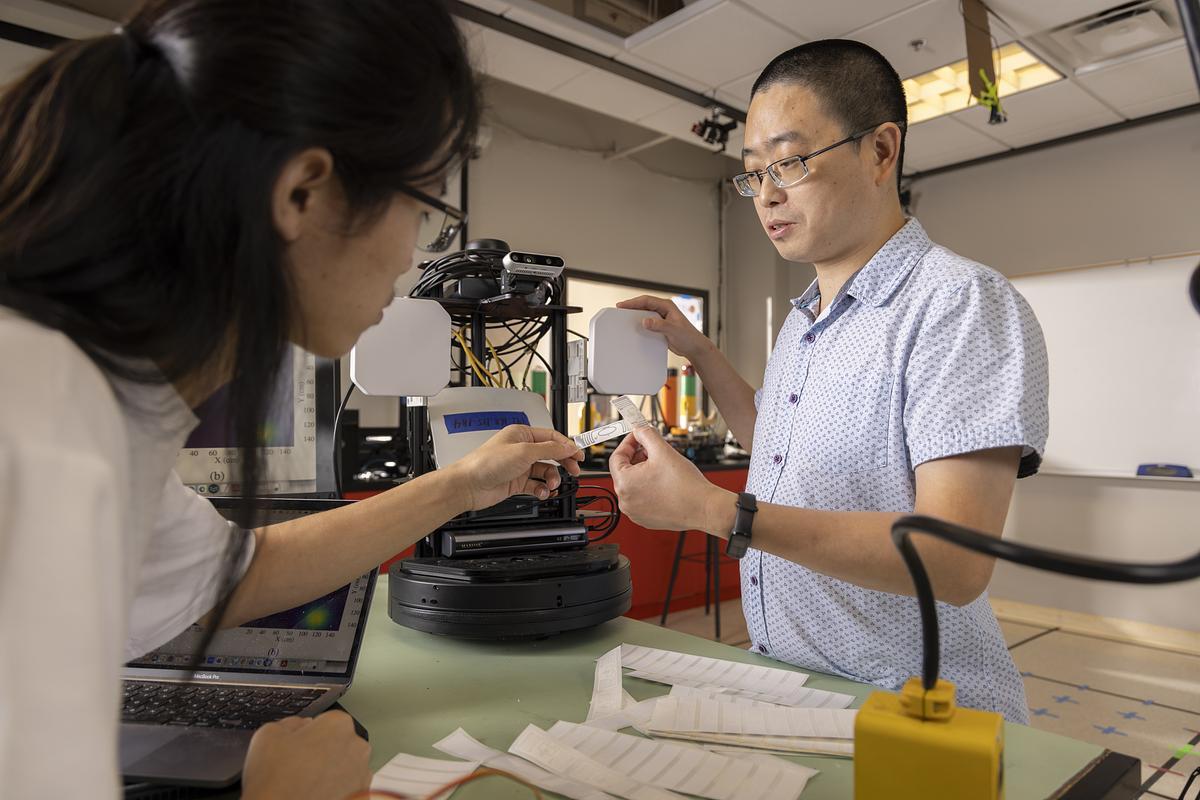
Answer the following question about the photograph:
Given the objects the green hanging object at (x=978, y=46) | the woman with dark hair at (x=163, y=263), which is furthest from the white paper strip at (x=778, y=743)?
the green hanging object at (x=978, y=46)

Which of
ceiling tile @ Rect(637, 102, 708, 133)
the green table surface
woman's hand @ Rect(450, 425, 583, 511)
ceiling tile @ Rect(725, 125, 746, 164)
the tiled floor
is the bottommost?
the tiled floor

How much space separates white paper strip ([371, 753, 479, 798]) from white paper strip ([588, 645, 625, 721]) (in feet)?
0.55

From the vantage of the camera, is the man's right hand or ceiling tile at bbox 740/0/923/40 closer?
the man's right hand

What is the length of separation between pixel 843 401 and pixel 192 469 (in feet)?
3.04

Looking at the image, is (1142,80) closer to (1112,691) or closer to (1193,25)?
(1112,691)

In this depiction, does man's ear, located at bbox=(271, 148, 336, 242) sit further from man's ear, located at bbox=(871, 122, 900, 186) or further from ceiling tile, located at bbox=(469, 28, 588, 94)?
ceiling tile, located at bbox=(469, 28, 588, 94)

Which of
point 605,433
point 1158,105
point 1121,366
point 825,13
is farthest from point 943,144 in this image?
point 605,433

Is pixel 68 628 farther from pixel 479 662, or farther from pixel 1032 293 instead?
pixel 1032 293

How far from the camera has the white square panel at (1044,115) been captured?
3.44m

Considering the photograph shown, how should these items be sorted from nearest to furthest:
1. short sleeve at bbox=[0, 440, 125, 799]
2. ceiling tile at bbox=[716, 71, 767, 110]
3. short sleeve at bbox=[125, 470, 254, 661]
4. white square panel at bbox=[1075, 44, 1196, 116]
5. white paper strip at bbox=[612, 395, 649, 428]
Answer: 1. short sleeve at bbox=[0, 440, 125, 799]
2. short sleeve at bbox=[125, 470, 254, 661]
3. white paper strip at bbox=[612, 395, 649, 428]
4. white square panel at bbox=[1075, 44, 1196, 116]
5. ceiling tile at bbox=[716, 71, 767, 110]

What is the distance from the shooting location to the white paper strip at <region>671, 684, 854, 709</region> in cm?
83

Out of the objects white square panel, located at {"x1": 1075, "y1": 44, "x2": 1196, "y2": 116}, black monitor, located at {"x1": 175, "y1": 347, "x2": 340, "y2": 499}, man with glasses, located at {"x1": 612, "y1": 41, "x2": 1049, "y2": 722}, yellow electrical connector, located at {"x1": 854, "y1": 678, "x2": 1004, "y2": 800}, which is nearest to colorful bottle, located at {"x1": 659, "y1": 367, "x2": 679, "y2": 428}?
white square panel, located at {"x1": 1075, "y1": 44, "x2": 1196, "y2": 116}

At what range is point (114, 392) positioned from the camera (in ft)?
1.43

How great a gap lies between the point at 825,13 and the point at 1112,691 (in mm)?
2732
